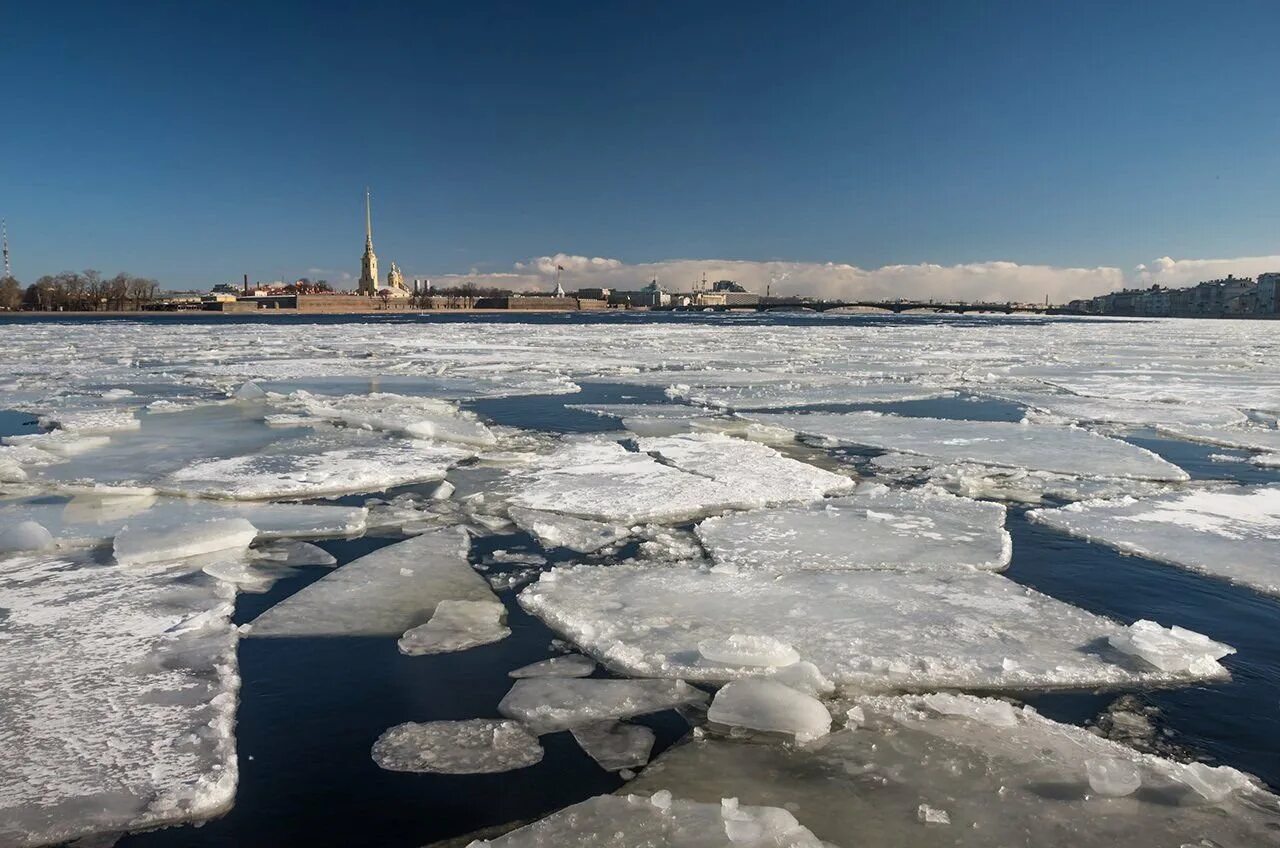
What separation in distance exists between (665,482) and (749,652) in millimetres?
2725

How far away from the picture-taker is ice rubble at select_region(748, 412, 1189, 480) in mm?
6004

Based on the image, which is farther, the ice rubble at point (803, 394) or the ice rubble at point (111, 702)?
the ice rubble at point (803, 394)

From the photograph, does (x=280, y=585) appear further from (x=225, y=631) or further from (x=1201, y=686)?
Result: (x=1201, y=686)

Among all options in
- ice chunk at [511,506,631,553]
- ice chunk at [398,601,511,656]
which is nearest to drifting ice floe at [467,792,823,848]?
ice chunk at [398,601,511,656]

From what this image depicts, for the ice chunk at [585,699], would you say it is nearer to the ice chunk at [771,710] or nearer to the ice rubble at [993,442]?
the ice chunk at [771,710]

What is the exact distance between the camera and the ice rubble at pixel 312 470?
506cm

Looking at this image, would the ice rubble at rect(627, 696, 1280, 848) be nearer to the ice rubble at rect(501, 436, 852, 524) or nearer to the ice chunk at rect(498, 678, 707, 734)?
the ice chunk at rect(498, 678, 707, 734)

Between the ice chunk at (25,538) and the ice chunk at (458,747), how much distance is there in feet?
8.43

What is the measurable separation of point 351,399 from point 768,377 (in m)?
6.74

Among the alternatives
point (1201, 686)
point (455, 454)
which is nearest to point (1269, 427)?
point (1201, 686)

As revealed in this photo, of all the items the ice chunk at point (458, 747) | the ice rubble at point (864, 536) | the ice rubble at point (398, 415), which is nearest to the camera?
the ice chunk at point (458, 747)

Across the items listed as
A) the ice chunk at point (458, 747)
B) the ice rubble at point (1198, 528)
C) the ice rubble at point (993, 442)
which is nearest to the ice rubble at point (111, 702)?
the ice chunk at point (458, 747)

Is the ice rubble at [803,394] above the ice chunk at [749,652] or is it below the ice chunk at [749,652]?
above

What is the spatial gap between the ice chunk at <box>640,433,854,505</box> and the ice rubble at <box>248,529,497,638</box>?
1.96 metres
